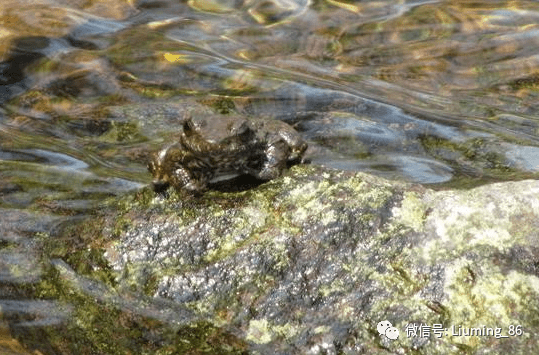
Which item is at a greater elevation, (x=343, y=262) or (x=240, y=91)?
(x=343, y=262)

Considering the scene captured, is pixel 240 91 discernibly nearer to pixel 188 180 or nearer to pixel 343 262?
pixel 188 180

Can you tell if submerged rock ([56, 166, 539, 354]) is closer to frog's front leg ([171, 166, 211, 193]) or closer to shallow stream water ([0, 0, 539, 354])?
frog's front leg ([171, 166, 211, 193])

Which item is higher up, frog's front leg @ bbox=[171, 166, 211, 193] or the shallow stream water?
frog's front leg @ bbox=[171, 166, 211, 193]

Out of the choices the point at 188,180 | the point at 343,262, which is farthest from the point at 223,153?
the point at 343,262

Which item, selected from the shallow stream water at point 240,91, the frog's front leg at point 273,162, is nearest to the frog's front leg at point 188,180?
the frog's front leg at point 273,162

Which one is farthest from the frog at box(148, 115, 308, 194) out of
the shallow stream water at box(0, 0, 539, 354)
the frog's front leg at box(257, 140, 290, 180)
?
the shallow stream water at box(0, 0, 539, 354)

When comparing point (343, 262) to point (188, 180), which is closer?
point (343, 262)

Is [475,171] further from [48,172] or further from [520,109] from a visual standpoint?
[48,172]
